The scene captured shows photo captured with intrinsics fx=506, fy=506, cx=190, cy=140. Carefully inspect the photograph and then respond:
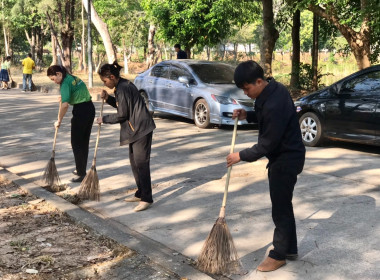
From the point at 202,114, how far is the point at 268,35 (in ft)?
23.1

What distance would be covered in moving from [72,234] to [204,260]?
159 centimetres

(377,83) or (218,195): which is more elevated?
(377,83)

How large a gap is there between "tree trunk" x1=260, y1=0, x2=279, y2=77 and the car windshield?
491 cm

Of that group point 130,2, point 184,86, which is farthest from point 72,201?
point 130,2

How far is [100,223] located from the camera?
520 centimetres

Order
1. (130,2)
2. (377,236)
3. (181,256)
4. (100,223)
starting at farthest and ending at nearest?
(130,2) → (100,223) → (377,236) → (181,256)

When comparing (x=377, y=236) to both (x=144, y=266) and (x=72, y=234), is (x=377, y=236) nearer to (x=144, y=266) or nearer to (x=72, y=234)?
(x=144, y=266)

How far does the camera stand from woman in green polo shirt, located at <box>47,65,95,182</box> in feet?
21.5

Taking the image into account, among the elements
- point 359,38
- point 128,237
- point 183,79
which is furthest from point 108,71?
point 359,38

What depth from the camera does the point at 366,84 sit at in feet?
28.3

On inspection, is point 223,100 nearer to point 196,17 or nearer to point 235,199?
point 235,199

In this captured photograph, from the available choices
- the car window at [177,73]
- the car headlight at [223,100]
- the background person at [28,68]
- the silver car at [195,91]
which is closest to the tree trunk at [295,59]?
the silver car at [195,91]

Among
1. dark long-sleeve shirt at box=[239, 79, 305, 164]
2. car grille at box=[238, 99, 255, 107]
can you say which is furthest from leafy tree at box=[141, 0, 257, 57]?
dark long-sleeve shirt at box=[239, 79, 305, 164]

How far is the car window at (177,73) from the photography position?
499 inches
